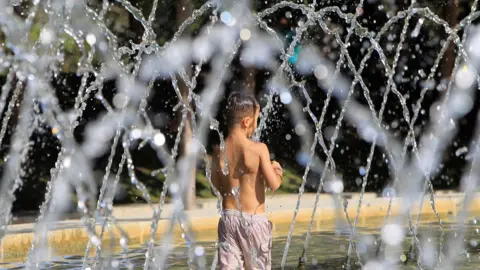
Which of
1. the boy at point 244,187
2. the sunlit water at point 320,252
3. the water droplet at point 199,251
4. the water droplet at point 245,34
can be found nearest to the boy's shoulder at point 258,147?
the boy at point 244,187

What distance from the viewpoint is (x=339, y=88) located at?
73.3 feet

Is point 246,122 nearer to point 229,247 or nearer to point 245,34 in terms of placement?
point 229,247

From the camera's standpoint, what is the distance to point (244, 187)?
5.68m

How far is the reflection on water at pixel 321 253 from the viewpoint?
843 cm

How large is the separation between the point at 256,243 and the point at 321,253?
11.8ft

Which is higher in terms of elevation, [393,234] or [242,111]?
[242,111]

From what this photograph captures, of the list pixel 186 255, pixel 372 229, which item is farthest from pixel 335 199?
pixel 186 255

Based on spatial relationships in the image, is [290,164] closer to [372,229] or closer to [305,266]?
[372,229]

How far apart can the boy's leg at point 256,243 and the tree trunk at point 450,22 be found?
43.5ft

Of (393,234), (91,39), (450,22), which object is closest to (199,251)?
(393,234)

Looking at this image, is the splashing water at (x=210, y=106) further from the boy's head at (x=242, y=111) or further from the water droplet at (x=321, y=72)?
the boy's head at (x=242, y=111)

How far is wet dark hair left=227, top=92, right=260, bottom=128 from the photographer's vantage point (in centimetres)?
564

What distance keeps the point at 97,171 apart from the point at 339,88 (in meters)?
6.83

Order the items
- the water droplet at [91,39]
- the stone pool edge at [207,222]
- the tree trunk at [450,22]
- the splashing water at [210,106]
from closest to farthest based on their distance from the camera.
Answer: the stone pool edge at [207,222] → the splashing water at [210,106] → the water droplet at [91,39] → the tree trunk at [450,22]
